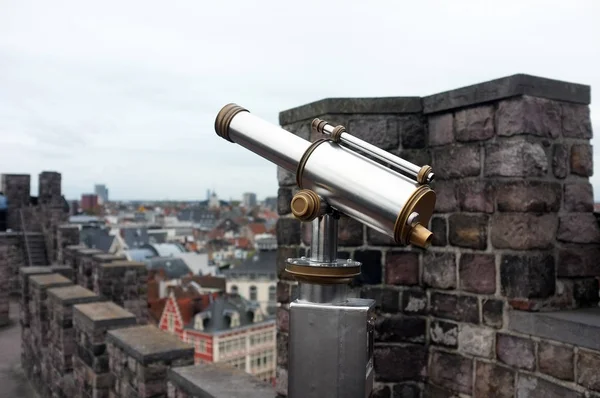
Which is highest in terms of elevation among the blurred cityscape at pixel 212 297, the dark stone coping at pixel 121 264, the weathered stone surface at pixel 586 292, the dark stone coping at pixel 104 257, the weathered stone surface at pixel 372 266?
the weathered stone surface at pixel 372 266

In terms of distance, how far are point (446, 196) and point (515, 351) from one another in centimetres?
82

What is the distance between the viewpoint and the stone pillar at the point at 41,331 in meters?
6.64

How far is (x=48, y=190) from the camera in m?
16.6

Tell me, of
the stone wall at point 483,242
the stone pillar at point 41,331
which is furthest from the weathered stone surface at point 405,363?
the stone pillar at point 41,331

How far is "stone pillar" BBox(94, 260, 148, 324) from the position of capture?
7676mm

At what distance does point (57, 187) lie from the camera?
16.8 metres

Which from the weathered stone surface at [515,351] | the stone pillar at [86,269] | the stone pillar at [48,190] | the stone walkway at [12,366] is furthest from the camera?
the stone pillar at [48,190]

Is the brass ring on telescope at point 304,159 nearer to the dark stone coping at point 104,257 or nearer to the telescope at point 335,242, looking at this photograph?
the telescope at point 335,242

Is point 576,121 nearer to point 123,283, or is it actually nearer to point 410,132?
point 410,132

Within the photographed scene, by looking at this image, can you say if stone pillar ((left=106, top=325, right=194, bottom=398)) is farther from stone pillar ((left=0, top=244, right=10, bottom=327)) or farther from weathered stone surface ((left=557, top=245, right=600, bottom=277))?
stone pillar ((left=0, top=244, right=10, bottom=327))

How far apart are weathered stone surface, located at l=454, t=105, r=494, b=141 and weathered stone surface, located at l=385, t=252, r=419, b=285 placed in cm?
69

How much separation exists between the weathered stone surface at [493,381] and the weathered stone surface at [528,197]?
2.51 feet

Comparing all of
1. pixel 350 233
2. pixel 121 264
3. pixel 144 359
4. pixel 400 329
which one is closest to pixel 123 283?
pixel 121 264

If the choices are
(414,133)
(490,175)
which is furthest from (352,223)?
(490,175)
